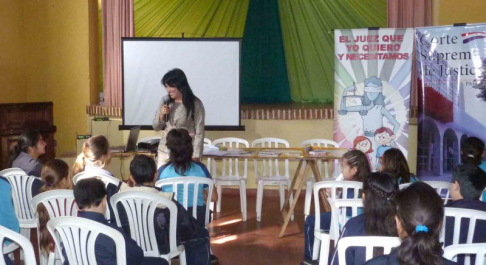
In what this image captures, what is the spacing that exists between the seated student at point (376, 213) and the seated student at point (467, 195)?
19.4 inches

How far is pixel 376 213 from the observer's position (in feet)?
10.1

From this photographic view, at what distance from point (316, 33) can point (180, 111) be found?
14.0 ft

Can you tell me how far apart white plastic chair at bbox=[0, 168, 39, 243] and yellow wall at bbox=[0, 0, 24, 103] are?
3.46 m

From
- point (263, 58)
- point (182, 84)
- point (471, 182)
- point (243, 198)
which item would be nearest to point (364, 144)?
point (243, 198)

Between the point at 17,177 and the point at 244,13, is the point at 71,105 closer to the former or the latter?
the point at 244,13

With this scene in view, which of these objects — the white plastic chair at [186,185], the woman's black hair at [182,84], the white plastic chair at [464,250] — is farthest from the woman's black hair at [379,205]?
the woman's black hair at [182,84]

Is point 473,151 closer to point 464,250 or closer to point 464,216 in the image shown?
point 464,216

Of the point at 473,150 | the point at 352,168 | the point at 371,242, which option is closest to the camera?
the point at 371,242

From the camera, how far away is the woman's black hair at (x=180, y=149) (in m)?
4.52

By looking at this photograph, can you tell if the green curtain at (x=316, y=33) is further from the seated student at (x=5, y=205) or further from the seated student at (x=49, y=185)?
the seated student at (x=5, y=205)

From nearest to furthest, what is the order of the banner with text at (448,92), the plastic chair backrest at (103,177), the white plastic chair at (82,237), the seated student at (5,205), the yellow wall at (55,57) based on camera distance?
the white plastic chair at (82,237) → the seated student at (5,205) → the plastic chair backrest at (103,177) → the banner with text at (448,92) → the yellow wall at (55,57)

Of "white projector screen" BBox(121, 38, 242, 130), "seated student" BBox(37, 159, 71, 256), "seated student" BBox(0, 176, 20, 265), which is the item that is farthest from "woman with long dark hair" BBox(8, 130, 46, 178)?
"white projector screen" BBox(121, 38, 242, 130)

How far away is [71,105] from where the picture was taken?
812 centimetres

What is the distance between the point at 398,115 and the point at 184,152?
9.10 ft
